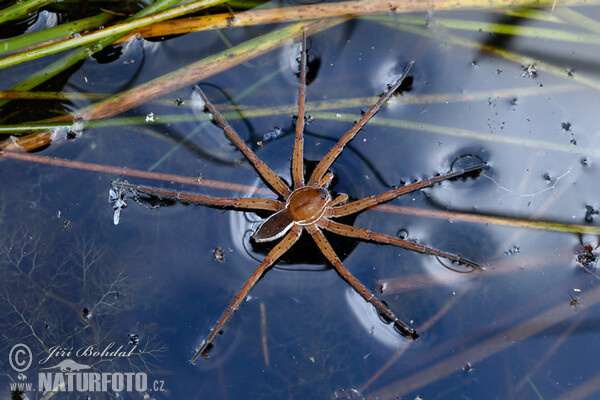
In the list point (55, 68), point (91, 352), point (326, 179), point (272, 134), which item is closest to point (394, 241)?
point (326, 179)

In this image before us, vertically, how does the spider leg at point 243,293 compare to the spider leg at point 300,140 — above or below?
below

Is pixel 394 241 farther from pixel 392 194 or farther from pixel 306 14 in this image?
pixel 306 14

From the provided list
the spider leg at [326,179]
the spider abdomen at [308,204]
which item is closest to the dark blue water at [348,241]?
the spider leg at [326,179]

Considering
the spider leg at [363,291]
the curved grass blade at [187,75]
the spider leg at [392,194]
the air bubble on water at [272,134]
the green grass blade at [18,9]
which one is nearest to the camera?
the spider leg at [363,291]

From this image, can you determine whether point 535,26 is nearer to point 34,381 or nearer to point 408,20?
point 408,20

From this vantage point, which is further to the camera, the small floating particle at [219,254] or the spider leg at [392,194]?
the small floating particle at [219,254]

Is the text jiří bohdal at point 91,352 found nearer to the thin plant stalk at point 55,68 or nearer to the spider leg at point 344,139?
the spider leg at point 344,139
